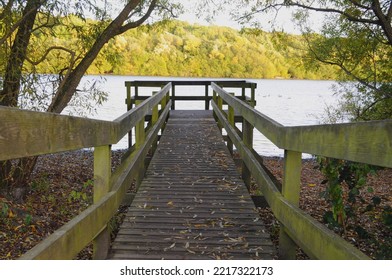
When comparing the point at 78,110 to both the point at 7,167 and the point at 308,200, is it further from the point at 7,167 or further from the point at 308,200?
the point at 308,200

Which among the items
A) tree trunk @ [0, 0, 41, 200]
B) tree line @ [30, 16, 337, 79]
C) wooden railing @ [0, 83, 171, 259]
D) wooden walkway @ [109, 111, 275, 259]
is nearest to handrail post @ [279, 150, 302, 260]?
wooden walkway @ [109, 111, 275, 259]

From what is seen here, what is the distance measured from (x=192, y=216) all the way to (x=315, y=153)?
1885 millimetres

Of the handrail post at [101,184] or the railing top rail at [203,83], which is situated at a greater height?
the railing top rail at [203,83]

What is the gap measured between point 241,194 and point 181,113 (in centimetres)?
859

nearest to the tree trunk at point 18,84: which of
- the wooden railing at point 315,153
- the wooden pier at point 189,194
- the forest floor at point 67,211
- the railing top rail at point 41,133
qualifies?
the forest floor at point 67,211

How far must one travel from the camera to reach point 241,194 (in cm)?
478

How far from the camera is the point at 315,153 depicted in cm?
240

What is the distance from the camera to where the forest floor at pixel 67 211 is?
5.35 m

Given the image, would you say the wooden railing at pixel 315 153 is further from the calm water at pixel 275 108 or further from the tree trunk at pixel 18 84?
the calm water at pixel 275 108

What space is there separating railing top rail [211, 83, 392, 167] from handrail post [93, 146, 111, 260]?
127cm

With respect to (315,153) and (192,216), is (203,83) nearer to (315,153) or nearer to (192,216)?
(192,216)

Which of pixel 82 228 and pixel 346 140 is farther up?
pixel 346 140

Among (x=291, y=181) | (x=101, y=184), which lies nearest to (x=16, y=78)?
(x=101, y=184)

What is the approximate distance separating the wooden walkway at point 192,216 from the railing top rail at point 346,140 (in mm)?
906
